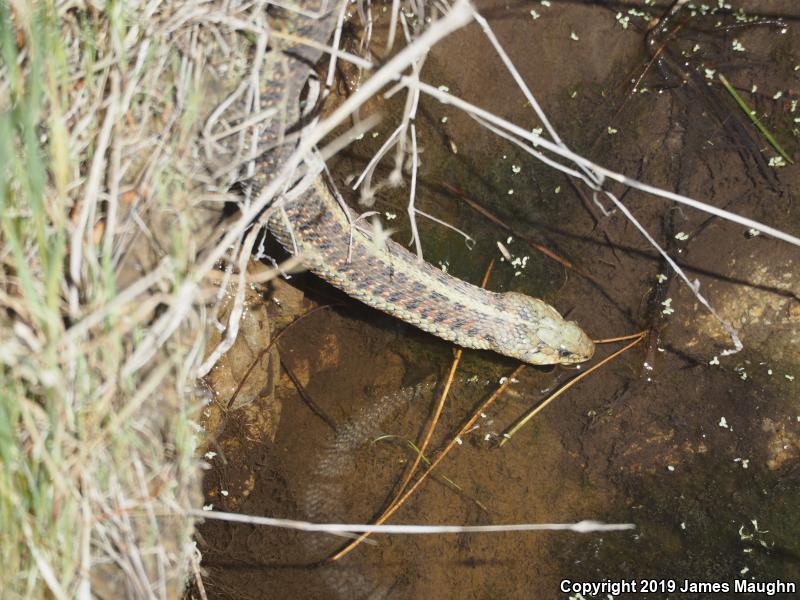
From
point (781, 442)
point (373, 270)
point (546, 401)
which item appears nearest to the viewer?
point (373, 270)

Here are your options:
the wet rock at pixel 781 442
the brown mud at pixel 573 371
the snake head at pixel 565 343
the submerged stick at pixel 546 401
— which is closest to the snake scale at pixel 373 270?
the snake head at pixel 565 343

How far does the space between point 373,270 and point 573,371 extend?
4.38 feet

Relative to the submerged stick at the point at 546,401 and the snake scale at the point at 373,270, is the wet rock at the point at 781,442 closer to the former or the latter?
the submerged stick at the point at 546,401

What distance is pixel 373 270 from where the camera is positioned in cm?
331

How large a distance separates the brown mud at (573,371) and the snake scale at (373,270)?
9.9 inches

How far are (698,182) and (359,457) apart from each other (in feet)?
8.06

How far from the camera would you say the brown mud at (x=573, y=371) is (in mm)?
3502

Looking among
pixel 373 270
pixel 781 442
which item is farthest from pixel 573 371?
pixel 373 270

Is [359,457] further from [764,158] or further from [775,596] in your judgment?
[764,158]

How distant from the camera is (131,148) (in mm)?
2279

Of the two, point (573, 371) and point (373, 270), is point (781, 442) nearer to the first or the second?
point (573, 371)

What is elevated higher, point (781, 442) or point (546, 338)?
point (546, 338)

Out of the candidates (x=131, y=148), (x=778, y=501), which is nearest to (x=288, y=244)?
(x=131, y=148)

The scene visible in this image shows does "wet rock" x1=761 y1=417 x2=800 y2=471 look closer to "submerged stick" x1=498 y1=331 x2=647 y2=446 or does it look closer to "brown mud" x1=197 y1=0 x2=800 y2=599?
"brown mud" x1=197 y1=0 x2=800 y2=599
